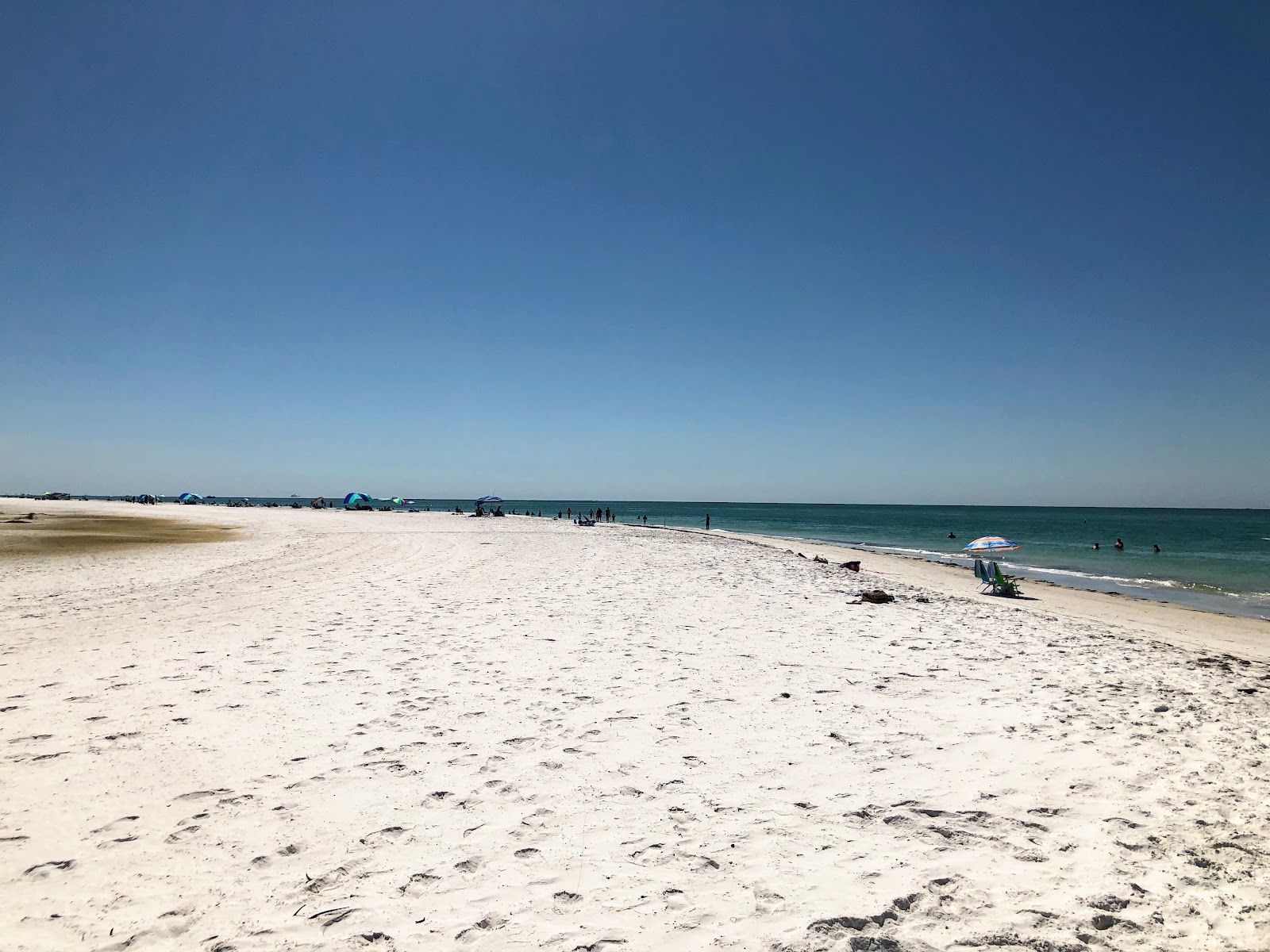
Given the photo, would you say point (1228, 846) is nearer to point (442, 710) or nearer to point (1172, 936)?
point (1172, 936)

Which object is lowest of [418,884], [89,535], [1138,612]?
[1138,612]

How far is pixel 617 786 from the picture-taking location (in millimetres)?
4762

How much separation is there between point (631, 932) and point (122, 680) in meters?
6.99

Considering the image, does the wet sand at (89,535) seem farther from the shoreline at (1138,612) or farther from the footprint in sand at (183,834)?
the shoreline at (1138,612)

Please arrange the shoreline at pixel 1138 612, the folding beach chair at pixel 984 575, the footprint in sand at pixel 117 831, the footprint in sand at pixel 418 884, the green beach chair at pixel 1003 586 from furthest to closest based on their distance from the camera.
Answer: the folding beach chair at pixel 984 575, the green beach chair at pixel 1003 586, the shoreline at pixel 1138 612, the footprint in sand at pixel 117 831, the footprint in sand at pixel 418 884

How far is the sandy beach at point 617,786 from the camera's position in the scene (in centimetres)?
330

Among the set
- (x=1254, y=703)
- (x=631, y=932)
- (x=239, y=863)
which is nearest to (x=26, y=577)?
(x=239, y=863)

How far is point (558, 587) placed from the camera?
47.2ft

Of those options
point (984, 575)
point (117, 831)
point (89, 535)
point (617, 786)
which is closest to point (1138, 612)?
point (984, 575)

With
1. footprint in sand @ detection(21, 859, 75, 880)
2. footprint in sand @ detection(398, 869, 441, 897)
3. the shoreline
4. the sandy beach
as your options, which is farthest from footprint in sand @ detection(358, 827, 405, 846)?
the shoreline

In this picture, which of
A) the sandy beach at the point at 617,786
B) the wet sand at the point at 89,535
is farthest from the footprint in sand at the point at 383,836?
the wet sand at the point at 89,535

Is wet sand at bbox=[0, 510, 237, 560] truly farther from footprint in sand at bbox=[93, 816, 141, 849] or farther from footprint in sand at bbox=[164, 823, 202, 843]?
footprint in sand at bbox=[164, 823, 202, 843]

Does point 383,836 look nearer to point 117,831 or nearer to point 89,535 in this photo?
point 117,831

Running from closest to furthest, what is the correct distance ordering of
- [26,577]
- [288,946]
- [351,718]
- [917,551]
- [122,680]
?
1. [288,946]
2. [351,718]
3. [122,680]
4. [26,577]
5. [917,551]
